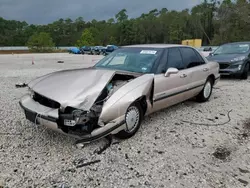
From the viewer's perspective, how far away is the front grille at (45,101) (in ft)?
9.66

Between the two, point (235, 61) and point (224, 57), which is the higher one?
point (224, 57)

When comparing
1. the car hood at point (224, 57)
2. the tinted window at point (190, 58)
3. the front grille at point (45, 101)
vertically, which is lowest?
the front grille at point (45, 101)

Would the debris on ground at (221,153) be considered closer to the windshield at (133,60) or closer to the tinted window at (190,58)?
the windshield at (133,60)

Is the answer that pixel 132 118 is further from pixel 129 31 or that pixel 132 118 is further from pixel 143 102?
pixel 129 31

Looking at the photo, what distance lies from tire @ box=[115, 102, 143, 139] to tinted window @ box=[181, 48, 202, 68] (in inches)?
69.2

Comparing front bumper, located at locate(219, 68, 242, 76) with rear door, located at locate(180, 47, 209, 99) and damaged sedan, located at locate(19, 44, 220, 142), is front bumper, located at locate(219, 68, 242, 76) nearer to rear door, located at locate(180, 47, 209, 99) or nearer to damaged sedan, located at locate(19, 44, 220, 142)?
rear door, located at locate(180, 47, 209, 99)

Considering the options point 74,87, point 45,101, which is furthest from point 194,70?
point 45,101

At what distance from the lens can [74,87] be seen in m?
3.09

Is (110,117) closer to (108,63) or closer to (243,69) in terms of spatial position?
(108,63)

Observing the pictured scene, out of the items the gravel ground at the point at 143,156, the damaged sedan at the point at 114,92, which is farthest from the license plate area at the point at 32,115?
the gravel ground at the point at 143,156

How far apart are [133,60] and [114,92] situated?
4.36 ft

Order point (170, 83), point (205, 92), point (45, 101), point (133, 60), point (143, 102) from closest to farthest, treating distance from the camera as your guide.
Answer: point (45, 101) < point (143, 102) < point (170, 83) < point (133, 60) < point (205, 92)

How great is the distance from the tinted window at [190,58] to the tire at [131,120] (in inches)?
69.2

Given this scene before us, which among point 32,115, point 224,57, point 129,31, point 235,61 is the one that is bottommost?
point 32,115
